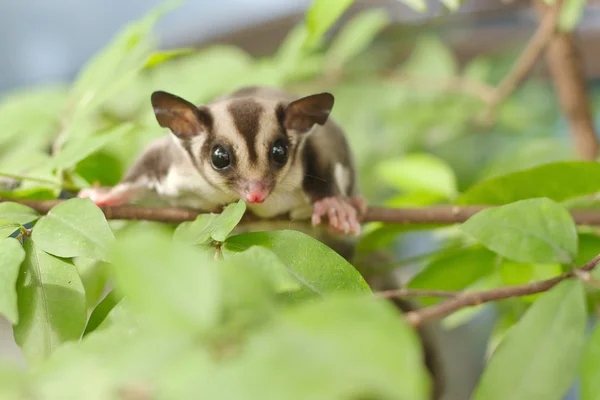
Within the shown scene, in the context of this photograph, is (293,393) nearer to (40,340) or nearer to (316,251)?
(316,251)

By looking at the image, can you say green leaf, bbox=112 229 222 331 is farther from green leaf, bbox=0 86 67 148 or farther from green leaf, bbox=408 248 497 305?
green leaf, bbox=0 86 67 148

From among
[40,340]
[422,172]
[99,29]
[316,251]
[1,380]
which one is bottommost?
[99,29]

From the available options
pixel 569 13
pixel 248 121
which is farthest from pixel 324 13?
pixel 569 13

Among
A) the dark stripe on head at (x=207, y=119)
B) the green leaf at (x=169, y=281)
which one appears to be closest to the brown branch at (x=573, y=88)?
the dark stripe on head at (x=207, y=119)

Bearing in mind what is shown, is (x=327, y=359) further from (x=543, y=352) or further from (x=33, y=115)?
(x=33, y=115)

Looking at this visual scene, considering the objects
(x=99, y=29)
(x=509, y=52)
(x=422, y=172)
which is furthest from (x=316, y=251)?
(x=99, y=29)

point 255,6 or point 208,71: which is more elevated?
point 208,71

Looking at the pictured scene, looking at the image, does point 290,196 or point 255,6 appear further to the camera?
A: point 255,6
